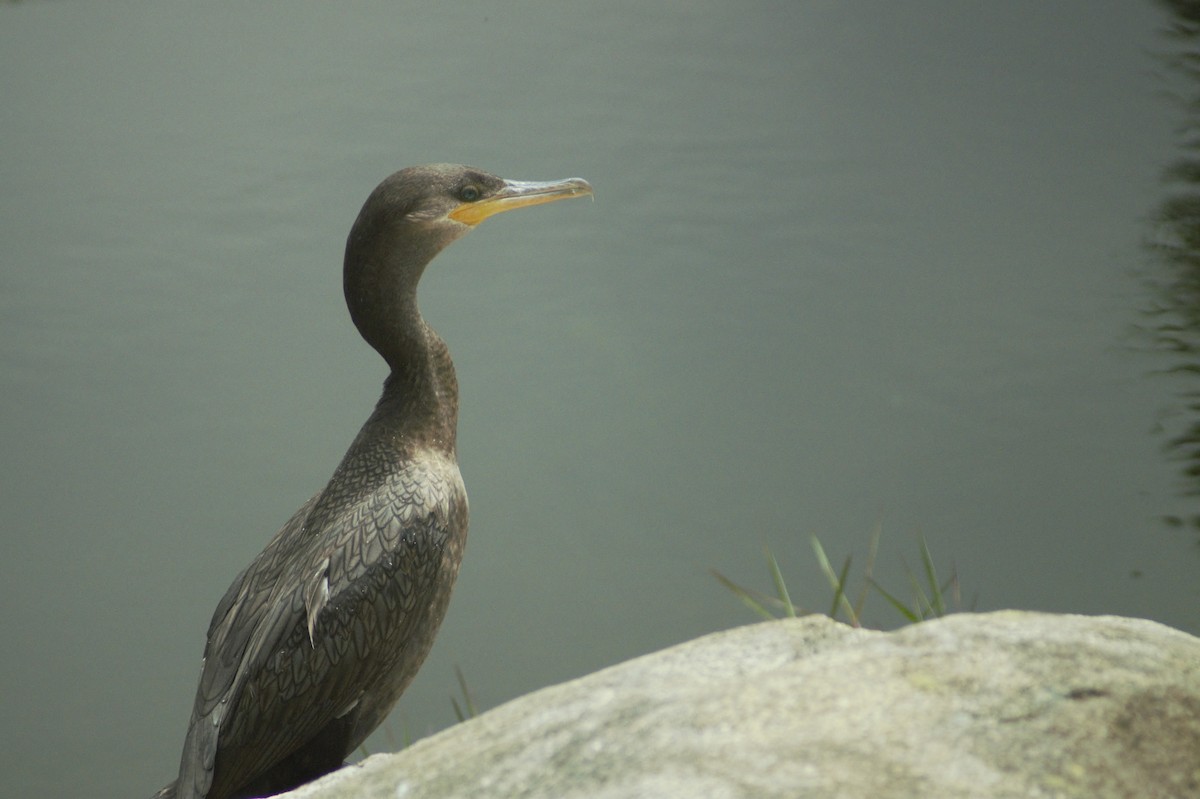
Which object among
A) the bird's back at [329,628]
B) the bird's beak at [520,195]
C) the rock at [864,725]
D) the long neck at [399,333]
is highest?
A: the bird's beak at [520,195]

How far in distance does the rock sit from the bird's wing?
2.61 ft

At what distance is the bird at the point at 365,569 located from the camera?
221 cm

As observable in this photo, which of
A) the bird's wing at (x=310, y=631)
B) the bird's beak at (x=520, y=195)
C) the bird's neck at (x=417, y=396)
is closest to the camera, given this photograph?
the bird's wing at (x=310, y=631)

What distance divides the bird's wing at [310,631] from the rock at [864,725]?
796mm

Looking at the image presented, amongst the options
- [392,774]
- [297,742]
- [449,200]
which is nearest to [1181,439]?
[449,200]

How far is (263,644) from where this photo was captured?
222 centimetres

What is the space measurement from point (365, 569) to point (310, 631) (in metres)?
0.17

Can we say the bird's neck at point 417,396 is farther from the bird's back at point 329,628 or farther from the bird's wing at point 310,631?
the bird's wing at point 310,631

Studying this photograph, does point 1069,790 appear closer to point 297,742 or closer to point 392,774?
point 392,774

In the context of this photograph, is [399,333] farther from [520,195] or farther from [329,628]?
[329,628]

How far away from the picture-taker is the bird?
221 centimetres

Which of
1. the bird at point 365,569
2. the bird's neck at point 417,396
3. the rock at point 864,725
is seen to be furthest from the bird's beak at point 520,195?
the rock at point 864,725

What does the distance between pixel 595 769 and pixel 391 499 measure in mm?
→ 1298

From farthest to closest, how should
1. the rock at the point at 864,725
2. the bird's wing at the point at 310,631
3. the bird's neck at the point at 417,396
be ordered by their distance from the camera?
the bird's neck at the point at 417,396
the bird's wing at the point at 310,631
the rock at the point at 864,725
